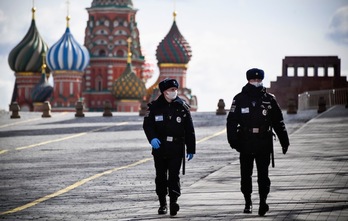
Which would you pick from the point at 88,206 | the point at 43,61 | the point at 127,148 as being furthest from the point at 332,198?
the point at 43,61

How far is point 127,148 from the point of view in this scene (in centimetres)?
2922

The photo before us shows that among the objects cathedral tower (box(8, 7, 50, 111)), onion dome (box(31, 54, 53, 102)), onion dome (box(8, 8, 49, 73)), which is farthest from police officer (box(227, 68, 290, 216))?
onion dome (box(8, 8, 49, 73))

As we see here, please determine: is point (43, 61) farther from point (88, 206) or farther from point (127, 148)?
point (88, 206)

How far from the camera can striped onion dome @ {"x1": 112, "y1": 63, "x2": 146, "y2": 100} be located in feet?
497

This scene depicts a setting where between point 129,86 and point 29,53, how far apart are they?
16047mm

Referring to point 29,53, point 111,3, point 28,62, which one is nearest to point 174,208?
point 111,3

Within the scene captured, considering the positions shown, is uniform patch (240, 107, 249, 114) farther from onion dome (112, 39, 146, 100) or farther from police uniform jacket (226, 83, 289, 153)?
onion dome (112, 39, 146, 100)

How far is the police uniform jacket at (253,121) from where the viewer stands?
13.6 meters

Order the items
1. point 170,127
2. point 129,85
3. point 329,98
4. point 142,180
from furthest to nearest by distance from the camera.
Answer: point 129,85
point 329,98
point 142,180
point 170,127

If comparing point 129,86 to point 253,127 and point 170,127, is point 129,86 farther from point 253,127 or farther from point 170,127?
point 253,127

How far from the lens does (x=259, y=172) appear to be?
13.6 meters

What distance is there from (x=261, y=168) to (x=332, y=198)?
1.89m

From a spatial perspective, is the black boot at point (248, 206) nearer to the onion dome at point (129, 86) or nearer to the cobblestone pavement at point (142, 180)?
the cobblestone pavement at point (142, 180)

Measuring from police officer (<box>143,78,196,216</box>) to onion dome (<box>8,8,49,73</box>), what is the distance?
144m
